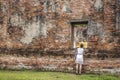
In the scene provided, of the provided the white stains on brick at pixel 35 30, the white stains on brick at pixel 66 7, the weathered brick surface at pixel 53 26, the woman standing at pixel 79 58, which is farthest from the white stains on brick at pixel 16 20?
the woman standing at pixel 79 58

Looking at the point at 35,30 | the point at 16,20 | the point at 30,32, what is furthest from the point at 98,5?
the point at 16,20

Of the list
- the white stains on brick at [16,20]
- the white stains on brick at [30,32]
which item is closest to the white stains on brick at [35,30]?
the white stains on brick at [30,32]

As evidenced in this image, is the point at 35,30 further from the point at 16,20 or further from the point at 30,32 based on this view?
the point at 16,20

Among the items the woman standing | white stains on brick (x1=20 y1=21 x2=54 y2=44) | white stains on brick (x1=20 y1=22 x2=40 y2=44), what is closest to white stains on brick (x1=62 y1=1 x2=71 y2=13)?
white stains on brick (x1=20 y1=21 x2=54 y2=44)

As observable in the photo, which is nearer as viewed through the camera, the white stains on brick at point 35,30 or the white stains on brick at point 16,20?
the white stains on brick at point 35,30

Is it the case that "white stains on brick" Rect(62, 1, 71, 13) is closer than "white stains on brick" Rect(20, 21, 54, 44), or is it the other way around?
"white stains on brick" Rect(62, 1, 71, 13)

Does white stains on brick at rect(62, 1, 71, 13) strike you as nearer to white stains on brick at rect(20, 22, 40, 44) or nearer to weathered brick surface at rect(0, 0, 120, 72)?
weathered brick surface at rect(0, 0, 120, 72)

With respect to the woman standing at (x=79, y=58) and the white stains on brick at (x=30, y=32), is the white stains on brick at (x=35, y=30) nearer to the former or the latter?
the white stains on brick at (x=30, y=32)

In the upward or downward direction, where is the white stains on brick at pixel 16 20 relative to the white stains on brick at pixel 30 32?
upward

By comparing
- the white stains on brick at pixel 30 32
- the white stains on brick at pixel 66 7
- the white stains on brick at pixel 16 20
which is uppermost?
the white stains on brick at pixel 66 7

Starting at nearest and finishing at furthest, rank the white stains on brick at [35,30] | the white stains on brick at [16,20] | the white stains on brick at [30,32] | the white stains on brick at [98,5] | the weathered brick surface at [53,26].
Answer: the weathered brick surface at [53,26], the white stains on brick at [98,5], the white stains on brick at [35,30], the white stains on brick at [30,32], the white stains on brick at [16,20]

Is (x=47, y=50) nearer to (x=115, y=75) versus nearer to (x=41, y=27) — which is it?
(x=41, y=27)

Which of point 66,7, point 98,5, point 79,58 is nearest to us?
point 79,58

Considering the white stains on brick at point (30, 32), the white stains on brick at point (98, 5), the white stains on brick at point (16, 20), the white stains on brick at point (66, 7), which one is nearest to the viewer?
the white stains on brick at point (98, 5)
